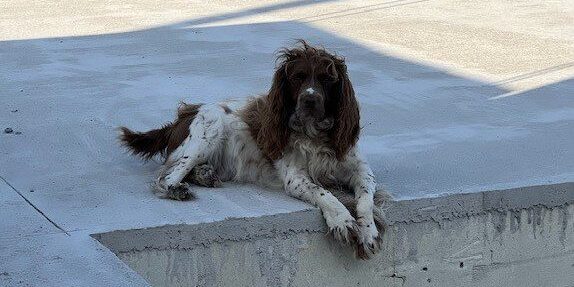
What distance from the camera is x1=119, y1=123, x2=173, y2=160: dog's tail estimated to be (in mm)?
→ 6645

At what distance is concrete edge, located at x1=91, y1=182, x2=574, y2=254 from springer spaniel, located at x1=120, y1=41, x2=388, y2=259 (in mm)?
156

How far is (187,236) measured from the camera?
18.0ft

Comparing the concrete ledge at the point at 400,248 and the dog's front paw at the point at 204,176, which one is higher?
the dog's front paw at the point at 204,176

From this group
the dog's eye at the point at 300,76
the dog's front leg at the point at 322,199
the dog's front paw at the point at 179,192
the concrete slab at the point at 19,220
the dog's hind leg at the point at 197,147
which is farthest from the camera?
the dog's hind leg at the point at 197,147

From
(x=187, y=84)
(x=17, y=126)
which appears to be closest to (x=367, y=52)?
(x=187, y=84)

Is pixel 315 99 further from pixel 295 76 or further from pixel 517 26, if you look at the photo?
pixel 517 26

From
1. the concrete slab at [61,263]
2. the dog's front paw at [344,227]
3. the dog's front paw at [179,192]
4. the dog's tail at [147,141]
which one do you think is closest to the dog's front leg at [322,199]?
the dog's front paw at [344,227]

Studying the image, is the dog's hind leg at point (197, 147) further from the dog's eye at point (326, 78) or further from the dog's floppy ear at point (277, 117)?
the dog's eye at point (326, 78)

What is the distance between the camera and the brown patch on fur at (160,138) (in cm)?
648

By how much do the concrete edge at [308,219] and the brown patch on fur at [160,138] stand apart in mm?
1025

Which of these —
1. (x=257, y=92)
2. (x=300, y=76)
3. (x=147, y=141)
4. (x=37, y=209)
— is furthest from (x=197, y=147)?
(x=257, y=92)

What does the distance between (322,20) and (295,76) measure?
7.05 meters

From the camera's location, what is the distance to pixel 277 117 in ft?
19.2

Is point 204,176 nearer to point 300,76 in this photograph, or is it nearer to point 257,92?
point 300,76
